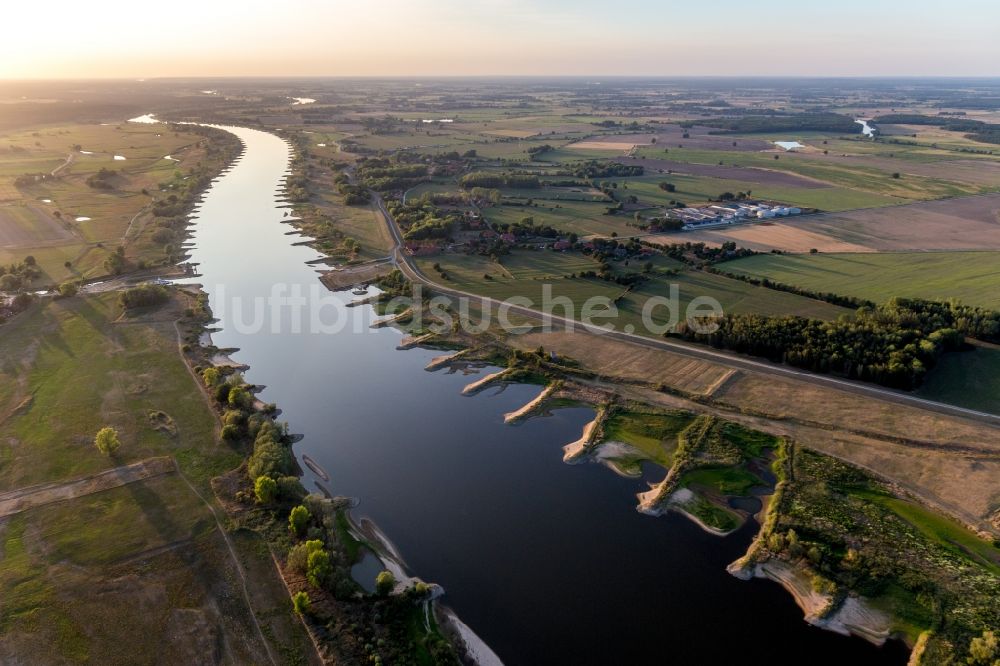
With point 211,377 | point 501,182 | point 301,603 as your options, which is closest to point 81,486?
point 211,377

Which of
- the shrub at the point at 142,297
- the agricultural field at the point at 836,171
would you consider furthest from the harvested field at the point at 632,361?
the agricultural field at the point at 836,171

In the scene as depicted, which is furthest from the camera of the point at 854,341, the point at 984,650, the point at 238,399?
the point at 854,341

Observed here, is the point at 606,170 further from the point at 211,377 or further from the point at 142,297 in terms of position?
the point at 211,377

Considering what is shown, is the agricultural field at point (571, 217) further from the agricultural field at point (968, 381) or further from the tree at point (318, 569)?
the tree at point (318, 569)

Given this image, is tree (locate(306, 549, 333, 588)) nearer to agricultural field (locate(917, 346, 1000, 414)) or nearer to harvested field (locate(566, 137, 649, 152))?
agricultural field (locate(917, 346, 1000, 414))

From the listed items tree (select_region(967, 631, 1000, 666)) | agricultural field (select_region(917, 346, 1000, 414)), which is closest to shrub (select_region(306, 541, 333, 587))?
tree (select_region(967, 631, 1000, 666))

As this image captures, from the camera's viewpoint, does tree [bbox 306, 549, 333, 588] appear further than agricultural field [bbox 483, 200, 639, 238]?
No
